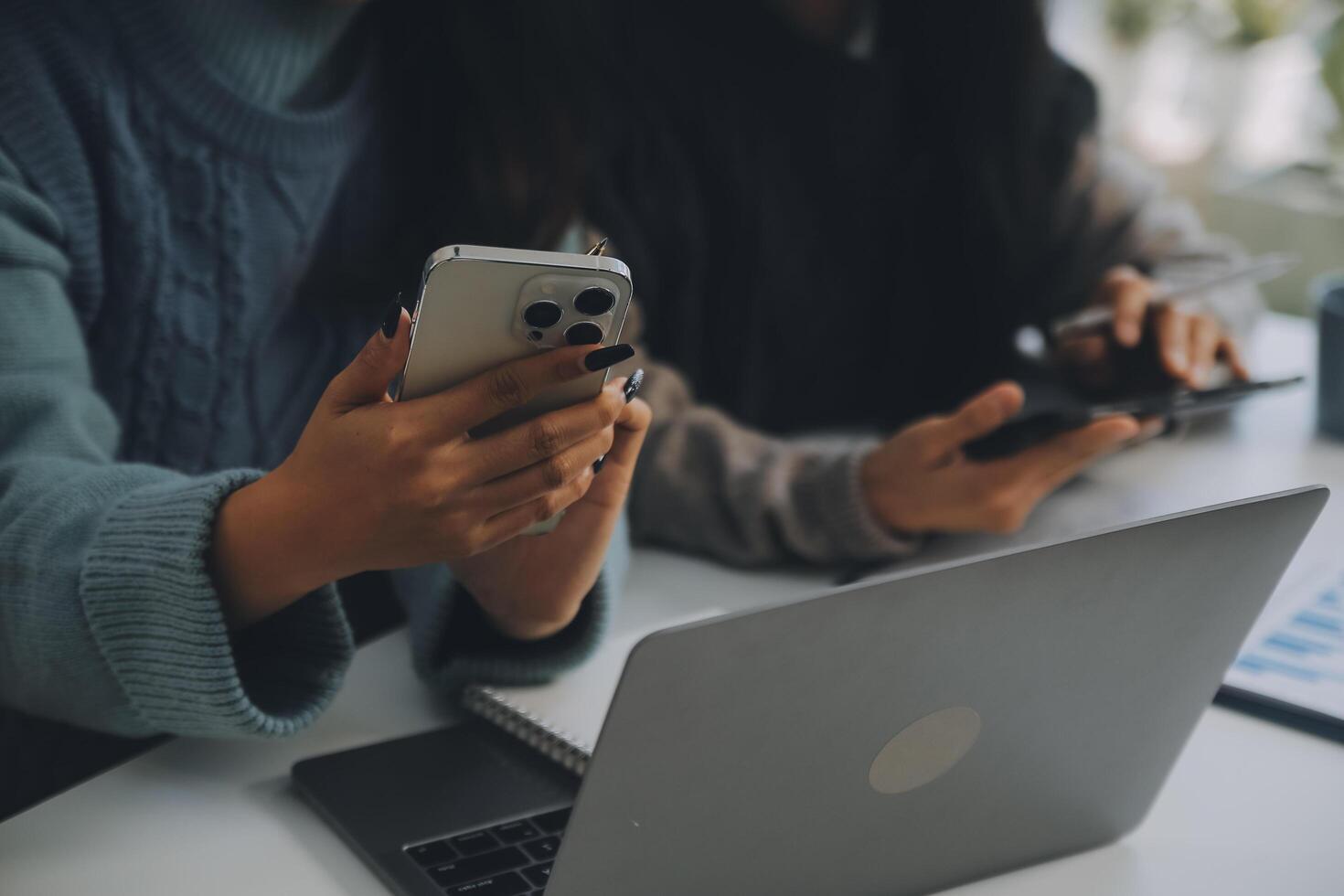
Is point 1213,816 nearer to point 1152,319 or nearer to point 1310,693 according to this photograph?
point 1310,693

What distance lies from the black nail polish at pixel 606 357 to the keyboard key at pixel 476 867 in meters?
0.19

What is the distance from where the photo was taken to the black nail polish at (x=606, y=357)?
1.38 ft

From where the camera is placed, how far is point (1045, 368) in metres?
1.05

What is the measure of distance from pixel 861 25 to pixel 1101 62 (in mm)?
1053

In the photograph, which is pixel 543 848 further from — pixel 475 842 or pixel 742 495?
pixel 742 495

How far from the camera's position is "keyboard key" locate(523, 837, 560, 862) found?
0.48 metres

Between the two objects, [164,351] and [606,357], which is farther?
[164,351]

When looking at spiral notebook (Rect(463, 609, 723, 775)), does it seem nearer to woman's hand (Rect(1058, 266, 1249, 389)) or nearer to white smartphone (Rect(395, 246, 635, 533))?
white smartphone (Rect(395, 246, 635, 533))

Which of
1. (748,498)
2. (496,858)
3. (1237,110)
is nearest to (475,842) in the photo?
(496,858)

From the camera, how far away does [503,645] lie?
0.61 meters

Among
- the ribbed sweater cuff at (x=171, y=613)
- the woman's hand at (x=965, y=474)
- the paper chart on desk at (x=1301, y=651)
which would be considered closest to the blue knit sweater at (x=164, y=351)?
the ribbed sweater cuff at (x=171, y=613)

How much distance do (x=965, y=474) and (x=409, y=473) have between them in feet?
1.42

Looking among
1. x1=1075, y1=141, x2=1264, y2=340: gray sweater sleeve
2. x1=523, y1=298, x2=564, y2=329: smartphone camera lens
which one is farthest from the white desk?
x1=1075, y1=141, x2=1264, y2=340: gray sweater sleeve

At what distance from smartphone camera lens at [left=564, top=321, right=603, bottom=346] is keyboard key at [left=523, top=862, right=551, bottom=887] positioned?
0.20 metres
